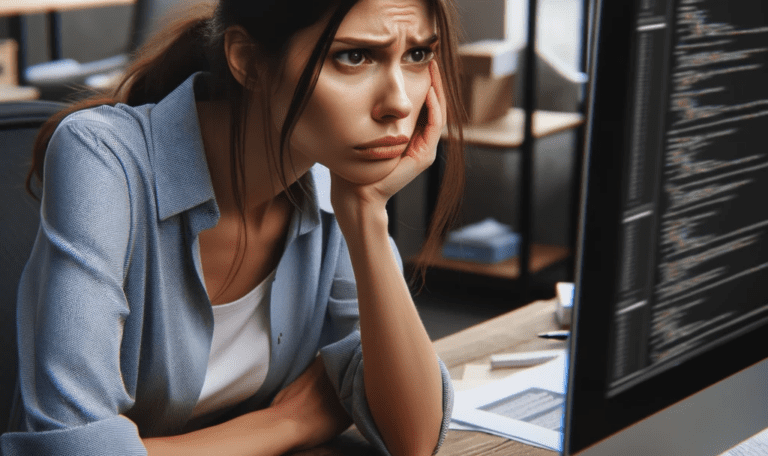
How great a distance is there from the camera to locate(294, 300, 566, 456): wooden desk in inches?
35.3

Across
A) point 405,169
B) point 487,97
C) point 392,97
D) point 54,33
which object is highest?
point 392,97

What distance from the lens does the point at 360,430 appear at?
960 mm

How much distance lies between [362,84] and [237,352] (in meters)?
0.38

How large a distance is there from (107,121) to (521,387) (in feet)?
1.78

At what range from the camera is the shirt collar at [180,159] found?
92 cm

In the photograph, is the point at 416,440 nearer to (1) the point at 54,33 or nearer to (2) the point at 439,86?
(2) the point at 439,86

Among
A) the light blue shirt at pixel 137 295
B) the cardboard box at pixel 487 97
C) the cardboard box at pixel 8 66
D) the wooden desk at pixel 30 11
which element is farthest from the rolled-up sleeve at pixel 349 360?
the cardboard box at pixel 8 66

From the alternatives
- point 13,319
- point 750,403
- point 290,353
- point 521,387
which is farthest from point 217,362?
point 750,403

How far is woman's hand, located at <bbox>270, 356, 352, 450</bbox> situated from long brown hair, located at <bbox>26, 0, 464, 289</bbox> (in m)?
0.15

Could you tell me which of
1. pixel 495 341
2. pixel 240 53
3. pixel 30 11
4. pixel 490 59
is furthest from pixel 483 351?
pixel 30 11

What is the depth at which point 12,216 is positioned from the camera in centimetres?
106

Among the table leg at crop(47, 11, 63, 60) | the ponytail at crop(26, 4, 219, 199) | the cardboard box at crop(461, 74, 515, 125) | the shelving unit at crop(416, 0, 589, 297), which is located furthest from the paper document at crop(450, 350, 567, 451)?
the table leg at crop(47, 11, 63, 60)

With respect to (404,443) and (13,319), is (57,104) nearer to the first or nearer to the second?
(13,319)

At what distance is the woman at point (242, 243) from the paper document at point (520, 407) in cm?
5
